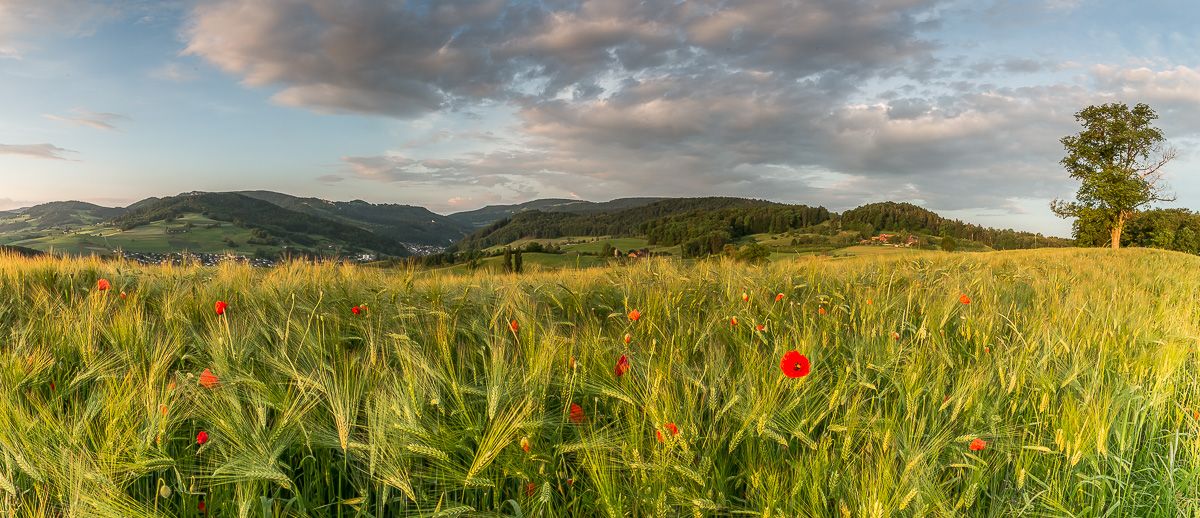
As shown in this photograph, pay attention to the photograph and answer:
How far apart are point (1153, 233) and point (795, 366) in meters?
89.5

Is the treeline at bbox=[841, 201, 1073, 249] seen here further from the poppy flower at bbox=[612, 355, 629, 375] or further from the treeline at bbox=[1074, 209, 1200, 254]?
the poppy flower at bbox=[612, 355, 629, 375]

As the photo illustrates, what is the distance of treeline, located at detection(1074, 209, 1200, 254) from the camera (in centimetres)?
4703

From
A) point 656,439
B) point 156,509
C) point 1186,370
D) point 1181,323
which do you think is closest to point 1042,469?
point 656,439

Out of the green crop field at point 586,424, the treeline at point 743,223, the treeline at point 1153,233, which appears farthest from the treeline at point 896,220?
the green crop field at point 586,424

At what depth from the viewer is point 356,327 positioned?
318cm

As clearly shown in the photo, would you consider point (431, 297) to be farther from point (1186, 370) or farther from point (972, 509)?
point (1186, 370)

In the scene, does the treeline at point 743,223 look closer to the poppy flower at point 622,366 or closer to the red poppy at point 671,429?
the poppy flower at point 622,366

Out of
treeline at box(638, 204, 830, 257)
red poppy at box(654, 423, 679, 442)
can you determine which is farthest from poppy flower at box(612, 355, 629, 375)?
treeline at box(638, 204, 830, 257)

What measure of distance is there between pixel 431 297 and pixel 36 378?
2113 mm

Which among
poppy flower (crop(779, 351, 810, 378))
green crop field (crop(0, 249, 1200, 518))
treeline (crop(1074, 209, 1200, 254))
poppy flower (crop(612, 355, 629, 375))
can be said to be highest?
treeline (crop(1074, 209, 1200, 254))

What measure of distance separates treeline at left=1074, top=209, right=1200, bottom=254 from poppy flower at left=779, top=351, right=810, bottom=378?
6044 cm

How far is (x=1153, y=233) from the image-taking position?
2302 inches

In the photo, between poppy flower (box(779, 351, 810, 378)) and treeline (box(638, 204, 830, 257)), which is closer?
poppy flower (box(779, 351, 810, 378))

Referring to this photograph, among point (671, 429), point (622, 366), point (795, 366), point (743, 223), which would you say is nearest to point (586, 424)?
point (622, 366)
